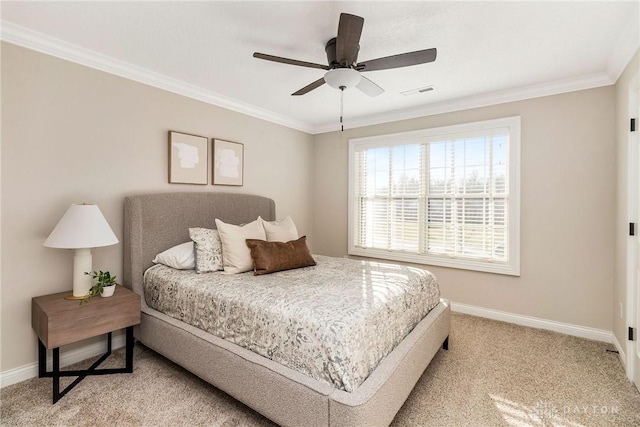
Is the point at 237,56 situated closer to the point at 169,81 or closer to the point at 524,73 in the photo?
the point at 169,81

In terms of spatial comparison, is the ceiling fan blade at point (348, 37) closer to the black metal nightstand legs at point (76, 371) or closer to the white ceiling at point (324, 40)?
the white ceiling at point (324, 40)

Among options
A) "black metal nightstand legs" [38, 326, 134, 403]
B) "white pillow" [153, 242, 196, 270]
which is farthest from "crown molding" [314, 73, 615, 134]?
"black metal nightstand legs" [38, 326, 134, 403]

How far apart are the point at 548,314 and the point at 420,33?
3.06 metres

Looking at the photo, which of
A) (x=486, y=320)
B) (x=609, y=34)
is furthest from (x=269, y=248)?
(x=609, y=34)

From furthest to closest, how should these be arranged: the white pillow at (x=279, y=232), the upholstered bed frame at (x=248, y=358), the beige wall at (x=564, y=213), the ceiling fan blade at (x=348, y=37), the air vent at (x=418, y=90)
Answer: the air vent at (x=418, y=90) → the white pillow at (x=279, y=232) → the beige wall at (x=564, y=213) → the ceiling fan blade at (x=348, y=37) → the upholstered bed frame at (x=248, y=358)

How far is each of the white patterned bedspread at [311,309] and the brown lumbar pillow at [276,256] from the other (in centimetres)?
9

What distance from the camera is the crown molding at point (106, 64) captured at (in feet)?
7.16

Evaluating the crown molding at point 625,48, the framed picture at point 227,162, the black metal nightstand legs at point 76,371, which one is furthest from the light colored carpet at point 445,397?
the crown molding at point 625,48

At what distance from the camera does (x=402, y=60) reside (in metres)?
2.00

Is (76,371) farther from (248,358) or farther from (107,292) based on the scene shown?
(248,358)

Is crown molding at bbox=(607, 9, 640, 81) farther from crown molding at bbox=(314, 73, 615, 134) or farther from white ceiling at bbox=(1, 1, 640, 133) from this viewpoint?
crown molding at bbox=(314, 73, 615, 134)

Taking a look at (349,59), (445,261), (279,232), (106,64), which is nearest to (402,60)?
(349,59)

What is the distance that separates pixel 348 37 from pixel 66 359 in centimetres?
325

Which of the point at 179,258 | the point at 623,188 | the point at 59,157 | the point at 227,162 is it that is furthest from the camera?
the point at 227,162
